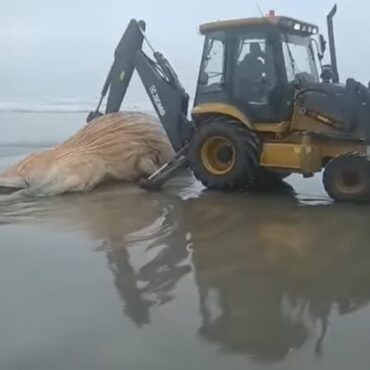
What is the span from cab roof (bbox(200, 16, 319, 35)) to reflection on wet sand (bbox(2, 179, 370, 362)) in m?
2.08

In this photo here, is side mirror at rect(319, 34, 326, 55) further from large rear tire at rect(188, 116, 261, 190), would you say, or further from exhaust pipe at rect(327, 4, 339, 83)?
large rear tire at rect(188, 116, 261, 190)

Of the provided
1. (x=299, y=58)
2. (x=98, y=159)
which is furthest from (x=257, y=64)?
(x=98, y=159)

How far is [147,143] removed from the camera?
10422 millimetres

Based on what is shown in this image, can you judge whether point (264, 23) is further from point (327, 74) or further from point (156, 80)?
point (156, 80)

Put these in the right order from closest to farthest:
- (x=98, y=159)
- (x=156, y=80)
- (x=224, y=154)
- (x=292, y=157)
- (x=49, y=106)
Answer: (x=292, y=157)
(x=224, y=154)
(x=98, y=159)
(x=156, y=80)
(x=49, y=106)

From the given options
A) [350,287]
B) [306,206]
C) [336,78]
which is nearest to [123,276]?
[350,287]

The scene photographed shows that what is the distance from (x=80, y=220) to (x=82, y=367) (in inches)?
149

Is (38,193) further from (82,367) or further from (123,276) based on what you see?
(82,367)

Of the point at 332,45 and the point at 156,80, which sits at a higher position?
the point at 332,45

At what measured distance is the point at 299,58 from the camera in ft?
29.6

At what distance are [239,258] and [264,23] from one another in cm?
386

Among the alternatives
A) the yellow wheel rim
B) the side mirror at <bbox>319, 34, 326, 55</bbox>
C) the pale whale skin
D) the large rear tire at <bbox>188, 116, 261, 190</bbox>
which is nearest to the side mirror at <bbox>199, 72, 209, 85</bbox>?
the large rear tire at <bbox>188, 116, 261, 190</bbox>

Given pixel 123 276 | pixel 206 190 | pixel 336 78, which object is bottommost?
pixel 206 190

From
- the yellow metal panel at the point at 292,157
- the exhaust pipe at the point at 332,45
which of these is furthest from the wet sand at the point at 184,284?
the exhaust pipe at the point at 332,45
